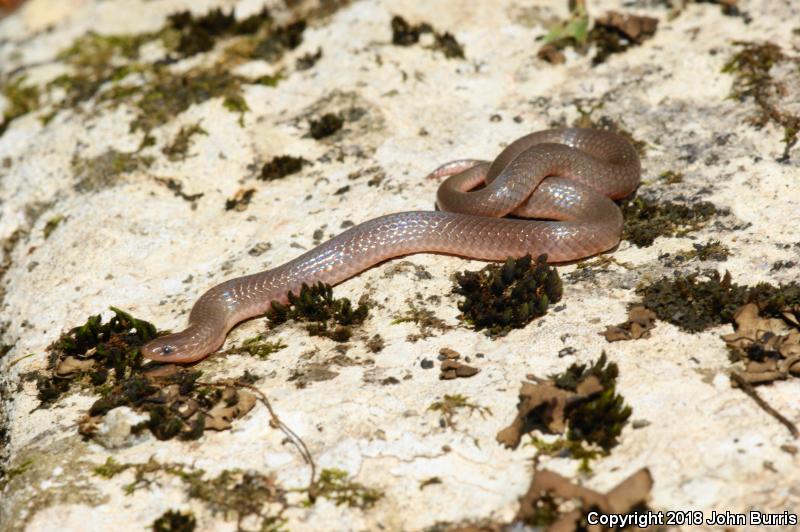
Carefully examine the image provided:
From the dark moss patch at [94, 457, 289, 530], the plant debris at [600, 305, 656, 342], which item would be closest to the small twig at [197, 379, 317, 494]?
the dark moss patch at [94, 457, 289, 530]

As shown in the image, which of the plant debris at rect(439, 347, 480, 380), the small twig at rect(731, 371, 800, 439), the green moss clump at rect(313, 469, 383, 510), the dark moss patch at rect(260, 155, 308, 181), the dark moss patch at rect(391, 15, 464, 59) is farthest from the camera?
the dark moss patch at rect(391, 15, 464, 59)

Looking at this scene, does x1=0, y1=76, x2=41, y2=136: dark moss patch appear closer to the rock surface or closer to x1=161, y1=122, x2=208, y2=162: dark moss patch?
the rock surface

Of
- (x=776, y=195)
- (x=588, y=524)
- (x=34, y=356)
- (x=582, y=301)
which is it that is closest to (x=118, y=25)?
(x=34, y=356)

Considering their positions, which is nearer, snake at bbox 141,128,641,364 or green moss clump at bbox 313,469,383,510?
green moss clump at bbox 313,469,383,510

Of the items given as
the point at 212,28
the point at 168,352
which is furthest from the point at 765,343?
the point at 212,28

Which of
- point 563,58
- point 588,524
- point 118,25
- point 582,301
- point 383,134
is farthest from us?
point 118,25

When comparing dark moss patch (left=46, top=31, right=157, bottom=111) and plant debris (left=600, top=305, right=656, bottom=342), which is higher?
dark moss patch (left=46, top=31, right=157, bottom=111)

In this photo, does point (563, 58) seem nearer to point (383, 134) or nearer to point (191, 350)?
point (383, 134)
